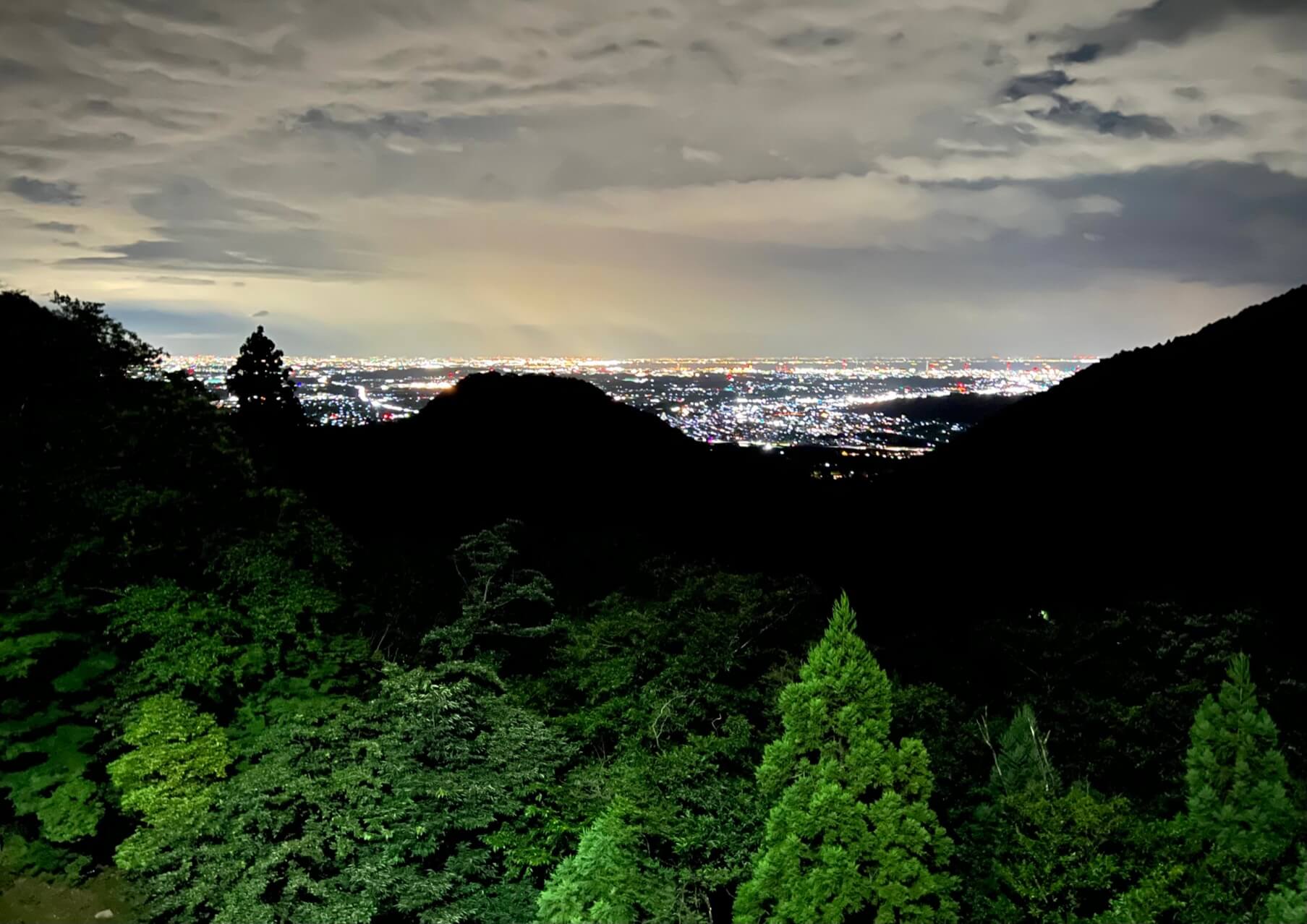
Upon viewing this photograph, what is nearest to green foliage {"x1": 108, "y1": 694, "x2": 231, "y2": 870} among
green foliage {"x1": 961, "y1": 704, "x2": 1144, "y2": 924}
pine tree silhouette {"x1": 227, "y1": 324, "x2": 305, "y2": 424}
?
green foliage {"x1": 961, "y1": 704, "x2": 1144, "y2": 924}

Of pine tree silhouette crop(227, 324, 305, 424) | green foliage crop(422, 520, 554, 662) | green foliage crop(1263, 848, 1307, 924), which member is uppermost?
pine tree silhouette crop(227, 324, 305, 424)

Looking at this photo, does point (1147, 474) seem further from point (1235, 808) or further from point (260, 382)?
point (260, 382)

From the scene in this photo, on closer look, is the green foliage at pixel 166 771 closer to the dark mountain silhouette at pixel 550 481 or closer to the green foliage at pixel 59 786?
the green foliage at pixel 59 786

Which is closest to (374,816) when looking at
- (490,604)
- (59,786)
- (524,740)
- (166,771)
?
(524,740)

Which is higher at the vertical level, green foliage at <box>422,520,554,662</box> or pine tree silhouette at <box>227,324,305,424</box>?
pine tree silhouette at <box>227,324,305,424</box>

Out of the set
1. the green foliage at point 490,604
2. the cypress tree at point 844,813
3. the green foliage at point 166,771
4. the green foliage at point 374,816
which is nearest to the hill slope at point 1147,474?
the cypress tree at point 844,813

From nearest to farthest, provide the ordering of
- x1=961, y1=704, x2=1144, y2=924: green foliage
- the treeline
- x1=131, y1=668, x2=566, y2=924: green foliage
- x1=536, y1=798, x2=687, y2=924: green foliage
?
x1=536, y1=798, x2=687, y2=924: green foliage → the treeline → x1=131, y1=668, x2=566, y2=924: green foliage → x1=961, y1=704, x2=1144, y2=924: green foliage

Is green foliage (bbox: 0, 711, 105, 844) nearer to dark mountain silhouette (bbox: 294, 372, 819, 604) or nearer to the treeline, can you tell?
the treeline

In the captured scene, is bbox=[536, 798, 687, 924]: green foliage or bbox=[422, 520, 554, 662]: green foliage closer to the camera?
bbox=[536, 798, 687, 924]: green foliage
